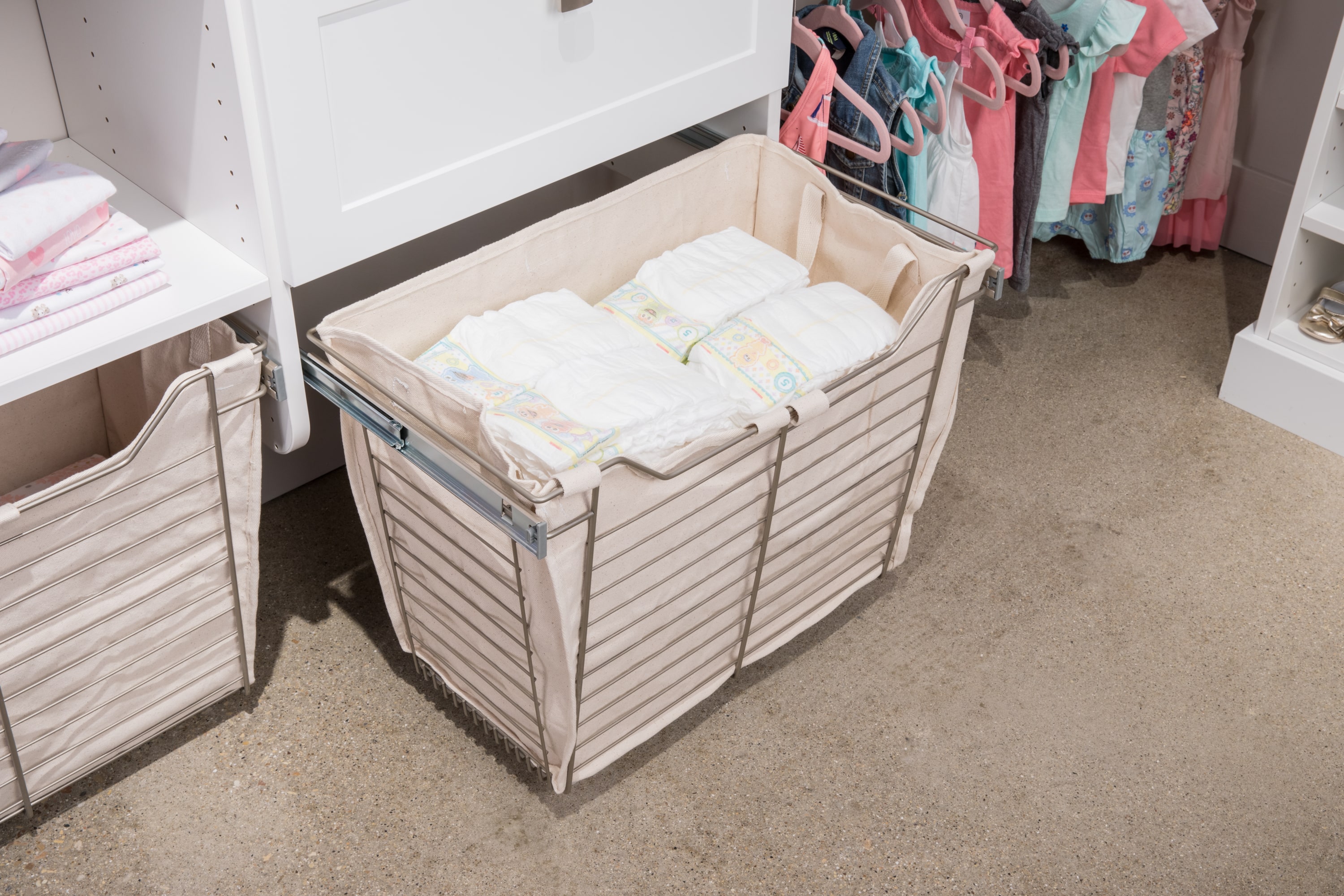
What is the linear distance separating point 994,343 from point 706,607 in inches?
42.4

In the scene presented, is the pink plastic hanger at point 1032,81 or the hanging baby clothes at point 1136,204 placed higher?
the pink plastic hanger at point 1032,81

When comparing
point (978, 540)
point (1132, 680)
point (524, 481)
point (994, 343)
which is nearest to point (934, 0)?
point (994, 343)

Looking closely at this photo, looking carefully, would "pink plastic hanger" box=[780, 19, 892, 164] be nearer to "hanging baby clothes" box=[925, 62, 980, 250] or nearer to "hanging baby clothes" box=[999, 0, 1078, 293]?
"hanging baby clothes" box=[925, 62, 980, 250]

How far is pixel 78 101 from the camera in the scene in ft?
4.55

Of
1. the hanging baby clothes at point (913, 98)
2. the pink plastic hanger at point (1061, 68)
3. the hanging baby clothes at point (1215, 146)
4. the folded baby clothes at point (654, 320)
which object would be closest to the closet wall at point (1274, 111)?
the hanging baby clothes at point (1215, 146)

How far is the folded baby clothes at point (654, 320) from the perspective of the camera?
152 cm

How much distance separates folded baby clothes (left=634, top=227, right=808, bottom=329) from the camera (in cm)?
155

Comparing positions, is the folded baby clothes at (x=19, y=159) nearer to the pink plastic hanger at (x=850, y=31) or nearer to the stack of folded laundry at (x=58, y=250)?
the stack of folded laundry at (x=58, y=250)

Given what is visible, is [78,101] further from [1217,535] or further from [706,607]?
[1217,535]

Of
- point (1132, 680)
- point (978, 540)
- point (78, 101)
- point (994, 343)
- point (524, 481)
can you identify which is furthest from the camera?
point (994, 343)

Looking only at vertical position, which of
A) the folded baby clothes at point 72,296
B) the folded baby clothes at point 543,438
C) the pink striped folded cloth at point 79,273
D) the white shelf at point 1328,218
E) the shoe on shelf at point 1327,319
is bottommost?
the shoe on shelf at point 1327,319

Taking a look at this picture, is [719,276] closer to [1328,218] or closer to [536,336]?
[536,336]

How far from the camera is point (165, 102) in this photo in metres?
1.24

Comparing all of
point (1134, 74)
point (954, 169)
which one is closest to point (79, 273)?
point (954, 169)
